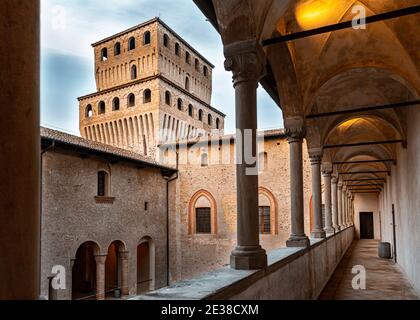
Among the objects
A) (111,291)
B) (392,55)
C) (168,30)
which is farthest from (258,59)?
(168,30)

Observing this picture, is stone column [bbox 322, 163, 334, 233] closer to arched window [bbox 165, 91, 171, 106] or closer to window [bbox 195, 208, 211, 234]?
window [bbox 195, 208, 211, 234]

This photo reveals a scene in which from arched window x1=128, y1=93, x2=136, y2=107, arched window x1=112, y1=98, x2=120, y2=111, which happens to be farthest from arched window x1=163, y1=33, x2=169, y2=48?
arched window x1=112, y1=98, x2=120, y2=111

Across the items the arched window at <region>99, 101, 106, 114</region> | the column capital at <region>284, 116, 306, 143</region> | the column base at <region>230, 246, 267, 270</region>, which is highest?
the arched window at <region>99, 101, 106, 114</region>

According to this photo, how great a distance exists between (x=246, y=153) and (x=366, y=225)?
30.7 m

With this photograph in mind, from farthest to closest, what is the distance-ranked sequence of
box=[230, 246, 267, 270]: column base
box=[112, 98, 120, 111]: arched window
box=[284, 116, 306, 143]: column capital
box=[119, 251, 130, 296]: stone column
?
box=[112, 98, 120, 111]: arched window
box=[119, 251, 130, 296]: stone column
box=[284, 116, 306, 143]: column capital
box=[230, 246, 267, 270]: column base

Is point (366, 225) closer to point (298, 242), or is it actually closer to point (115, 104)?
point (115, 104)

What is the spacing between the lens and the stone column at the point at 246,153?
4145 mm

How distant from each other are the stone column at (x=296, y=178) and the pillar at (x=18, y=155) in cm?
640

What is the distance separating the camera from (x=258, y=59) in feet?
14.6

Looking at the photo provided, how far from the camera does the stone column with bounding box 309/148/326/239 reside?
10.2 meters

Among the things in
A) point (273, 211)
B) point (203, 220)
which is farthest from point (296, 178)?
point (203, 220)

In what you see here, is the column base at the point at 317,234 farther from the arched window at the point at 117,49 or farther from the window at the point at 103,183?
the arched window at the point at 117,49

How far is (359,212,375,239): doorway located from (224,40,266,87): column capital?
30.4 m
